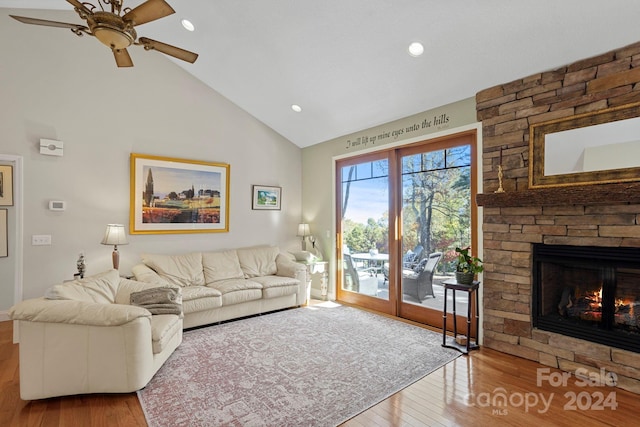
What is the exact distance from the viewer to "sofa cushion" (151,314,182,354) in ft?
9.19

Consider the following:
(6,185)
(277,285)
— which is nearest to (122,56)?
(6,185)

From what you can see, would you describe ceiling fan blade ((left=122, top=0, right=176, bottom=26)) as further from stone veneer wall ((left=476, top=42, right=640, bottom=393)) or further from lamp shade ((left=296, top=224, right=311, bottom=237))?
lamp shade ((left=296, top=224, right=311, bottom=237))

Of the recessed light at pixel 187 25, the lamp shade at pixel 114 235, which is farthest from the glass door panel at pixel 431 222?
the lamp shade at pixel 114 235

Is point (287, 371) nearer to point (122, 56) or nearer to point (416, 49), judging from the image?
point (122, 56)

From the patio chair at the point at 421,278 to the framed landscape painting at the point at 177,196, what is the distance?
303 cm

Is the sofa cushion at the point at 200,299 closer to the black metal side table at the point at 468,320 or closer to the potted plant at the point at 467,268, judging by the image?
the black metal side table at the point at 468,320

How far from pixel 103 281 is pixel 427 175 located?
403 centimetres

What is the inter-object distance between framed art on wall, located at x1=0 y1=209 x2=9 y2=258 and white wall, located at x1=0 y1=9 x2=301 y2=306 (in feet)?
1.30

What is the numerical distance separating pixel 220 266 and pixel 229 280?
27cm

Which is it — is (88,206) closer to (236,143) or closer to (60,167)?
(60,167)

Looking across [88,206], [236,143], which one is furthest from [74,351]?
[236,143]

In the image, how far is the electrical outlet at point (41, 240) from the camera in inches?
157

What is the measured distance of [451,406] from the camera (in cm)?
245

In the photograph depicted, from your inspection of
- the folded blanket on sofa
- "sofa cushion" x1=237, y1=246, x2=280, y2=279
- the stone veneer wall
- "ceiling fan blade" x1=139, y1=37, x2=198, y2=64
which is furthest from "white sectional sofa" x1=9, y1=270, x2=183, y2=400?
the stone veneer wall
